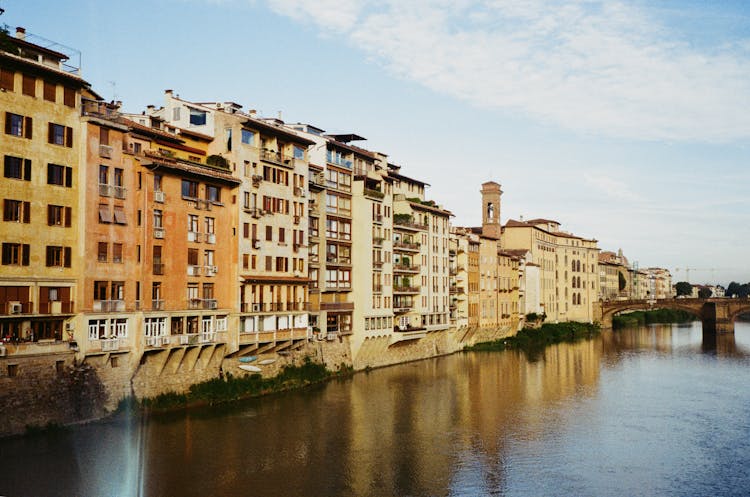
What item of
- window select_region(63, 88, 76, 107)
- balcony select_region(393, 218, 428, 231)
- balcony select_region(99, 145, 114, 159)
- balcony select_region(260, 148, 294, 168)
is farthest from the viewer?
balcony select_region(393, 218, 428, 231)

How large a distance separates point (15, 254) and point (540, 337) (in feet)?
306

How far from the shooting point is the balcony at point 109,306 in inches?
1726

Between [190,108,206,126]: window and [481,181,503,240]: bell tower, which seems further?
[481,181,503,240]: bell tower

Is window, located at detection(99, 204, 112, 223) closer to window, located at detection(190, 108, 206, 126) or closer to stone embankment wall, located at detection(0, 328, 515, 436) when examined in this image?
stone embankment wall, located at detection(0, 328, 515, 436)

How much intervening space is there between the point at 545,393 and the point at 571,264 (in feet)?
309

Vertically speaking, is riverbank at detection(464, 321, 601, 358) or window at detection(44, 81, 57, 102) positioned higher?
window at detection(44, 81, 57, 102)

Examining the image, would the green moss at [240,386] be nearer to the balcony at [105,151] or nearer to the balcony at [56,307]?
the balcony at [56,307]

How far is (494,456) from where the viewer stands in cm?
4338

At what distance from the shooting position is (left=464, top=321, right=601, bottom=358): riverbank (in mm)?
103500

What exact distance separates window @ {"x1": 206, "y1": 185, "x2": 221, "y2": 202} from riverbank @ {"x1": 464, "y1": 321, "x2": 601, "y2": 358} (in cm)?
5334

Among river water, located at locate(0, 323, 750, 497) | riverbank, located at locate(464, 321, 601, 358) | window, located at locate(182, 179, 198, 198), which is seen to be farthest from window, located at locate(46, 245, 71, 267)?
riverbank, located at locate(464, 321, 601, 358)

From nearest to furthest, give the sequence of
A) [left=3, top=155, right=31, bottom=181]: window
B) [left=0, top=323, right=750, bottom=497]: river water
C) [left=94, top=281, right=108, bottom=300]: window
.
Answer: [left=0, top=323, right=750, bottom=497]: river water
[left=3, top=155, right=31, bottom=181]: window
[left=94, top=281, right=108, bottom=300]: window

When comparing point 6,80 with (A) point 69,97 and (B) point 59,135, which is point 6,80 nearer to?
(A) point 69,97

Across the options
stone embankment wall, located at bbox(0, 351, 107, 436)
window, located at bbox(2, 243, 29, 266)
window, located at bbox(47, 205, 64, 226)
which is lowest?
stone embankment wall, located at bbox(0, 351, 107, 436)
